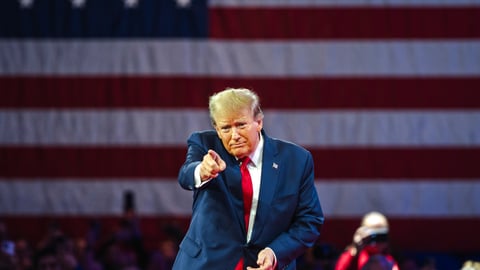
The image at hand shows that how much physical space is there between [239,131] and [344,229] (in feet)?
19.0

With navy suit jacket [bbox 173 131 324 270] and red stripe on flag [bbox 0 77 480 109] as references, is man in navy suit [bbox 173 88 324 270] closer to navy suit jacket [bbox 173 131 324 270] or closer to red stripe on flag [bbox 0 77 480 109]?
navy suit jacket [bbox 173 131 324 270]

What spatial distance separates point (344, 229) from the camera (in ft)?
28.6

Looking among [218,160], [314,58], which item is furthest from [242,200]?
[314,58]

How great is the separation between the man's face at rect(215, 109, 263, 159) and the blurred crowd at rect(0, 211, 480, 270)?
1.42 meters

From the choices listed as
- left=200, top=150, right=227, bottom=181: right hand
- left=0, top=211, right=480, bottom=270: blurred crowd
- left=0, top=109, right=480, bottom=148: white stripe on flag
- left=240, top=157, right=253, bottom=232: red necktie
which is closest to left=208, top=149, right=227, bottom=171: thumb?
left=200, top=150, right=227, bottom=181: right hand

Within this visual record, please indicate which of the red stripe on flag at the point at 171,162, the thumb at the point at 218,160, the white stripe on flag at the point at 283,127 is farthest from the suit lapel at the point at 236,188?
the red stripe on flag at the point at 171,162

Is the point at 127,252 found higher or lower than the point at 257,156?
lower

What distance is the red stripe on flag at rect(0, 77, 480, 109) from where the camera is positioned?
8.76 m

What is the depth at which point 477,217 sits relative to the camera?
870 cm

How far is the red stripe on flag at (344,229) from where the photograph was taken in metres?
8.71

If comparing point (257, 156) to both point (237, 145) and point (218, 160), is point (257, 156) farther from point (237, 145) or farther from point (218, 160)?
point (218, 160)

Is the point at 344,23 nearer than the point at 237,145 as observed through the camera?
No

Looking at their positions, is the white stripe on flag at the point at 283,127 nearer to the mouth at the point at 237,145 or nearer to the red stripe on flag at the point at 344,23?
the red stripe on flag at the point at 344,23

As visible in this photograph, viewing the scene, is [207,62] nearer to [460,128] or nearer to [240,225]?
[460,128]
